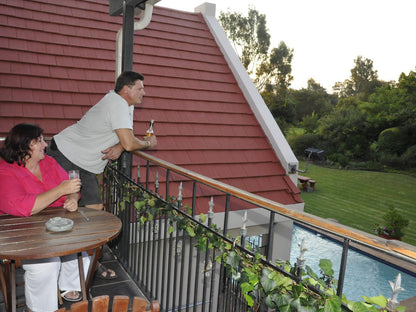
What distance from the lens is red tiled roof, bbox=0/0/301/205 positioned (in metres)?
5.23

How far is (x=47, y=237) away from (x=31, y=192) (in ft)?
1.54

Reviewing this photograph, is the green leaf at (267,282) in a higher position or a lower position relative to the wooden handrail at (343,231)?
lower

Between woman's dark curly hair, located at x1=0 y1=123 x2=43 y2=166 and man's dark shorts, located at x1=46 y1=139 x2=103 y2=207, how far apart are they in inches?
23.1

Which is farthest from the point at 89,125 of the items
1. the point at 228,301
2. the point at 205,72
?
the point at 205,72

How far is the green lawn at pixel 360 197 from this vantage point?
49.6 feet

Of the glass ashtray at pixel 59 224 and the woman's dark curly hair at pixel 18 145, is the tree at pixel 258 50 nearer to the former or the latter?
the woman's dark curly hair at pixel 18 145

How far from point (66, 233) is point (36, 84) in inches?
159

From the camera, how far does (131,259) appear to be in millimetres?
3270

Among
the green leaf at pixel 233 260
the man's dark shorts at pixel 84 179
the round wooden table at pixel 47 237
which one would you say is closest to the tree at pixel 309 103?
the man's dark shorts at pixel 84 179

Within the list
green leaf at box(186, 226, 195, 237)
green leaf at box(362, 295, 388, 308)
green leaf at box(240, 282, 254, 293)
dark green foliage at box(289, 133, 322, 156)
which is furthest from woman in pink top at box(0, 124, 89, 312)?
dark green foliage at box(289, 133, 322, 156)

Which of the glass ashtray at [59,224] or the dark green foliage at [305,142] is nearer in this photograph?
the glass ashtray at [59,224]

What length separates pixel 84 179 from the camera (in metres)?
2.94

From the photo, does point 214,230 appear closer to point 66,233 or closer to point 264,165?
point 66,233

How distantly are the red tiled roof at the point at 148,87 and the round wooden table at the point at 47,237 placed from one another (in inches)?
117
